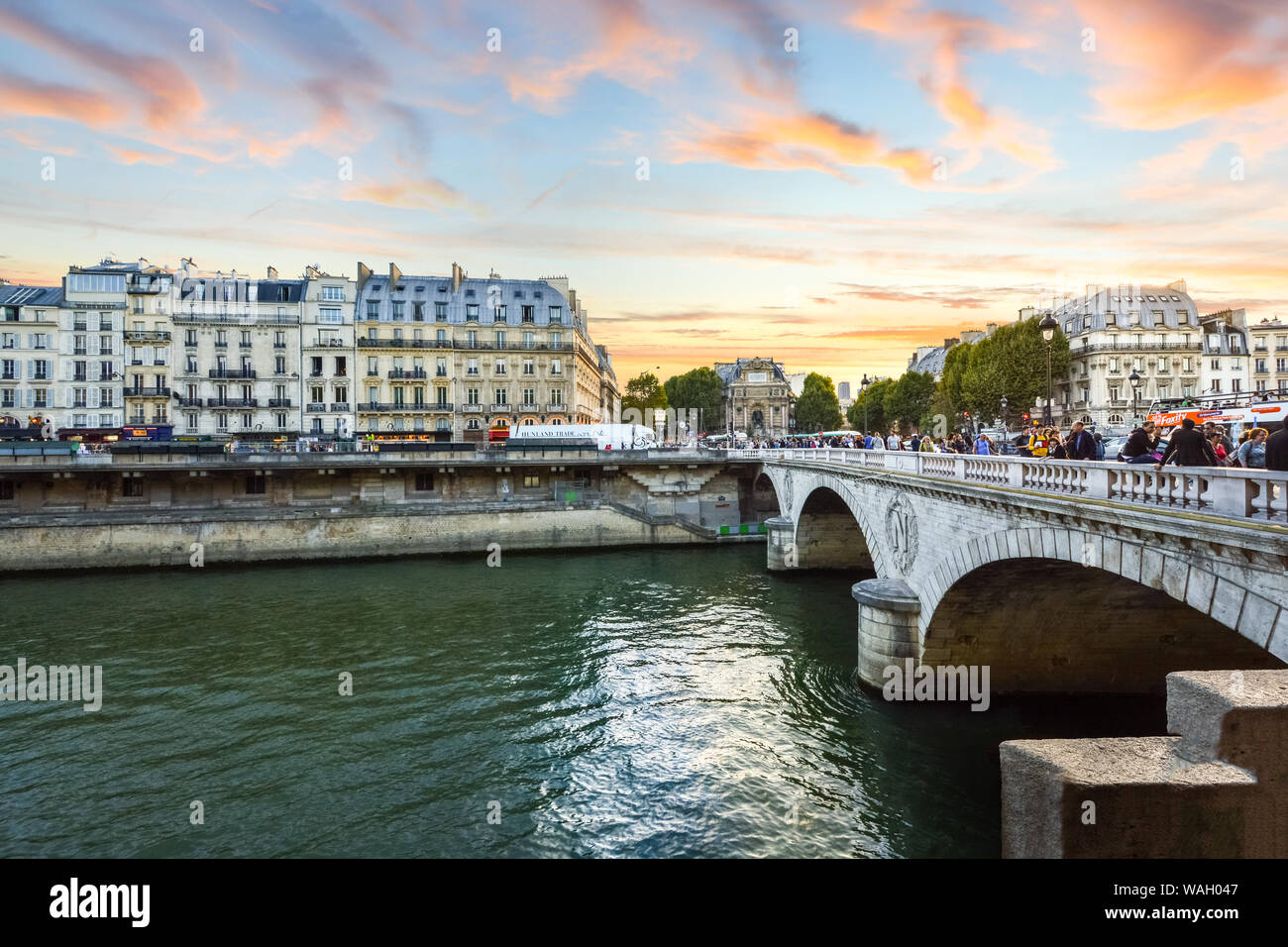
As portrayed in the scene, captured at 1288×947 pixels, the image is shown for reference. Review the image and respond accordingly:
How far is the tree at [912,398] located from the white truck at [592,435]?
Result: 54181mm

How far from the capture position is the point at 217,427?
59.6 meters

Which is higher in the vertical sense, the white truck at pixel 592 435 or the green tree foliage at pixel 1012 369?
the green tree foliage at pixel 1012 369

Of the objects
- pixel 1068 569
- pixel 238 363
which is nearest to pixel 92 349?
pixel 238 363

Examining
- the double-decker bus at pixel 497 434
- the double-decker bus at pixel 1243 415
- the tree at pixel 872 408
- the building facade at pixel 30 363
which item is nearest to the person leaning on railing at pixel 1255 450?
the double-decker bus at pixel 1243 415

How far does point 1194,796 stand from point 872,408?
349 feet

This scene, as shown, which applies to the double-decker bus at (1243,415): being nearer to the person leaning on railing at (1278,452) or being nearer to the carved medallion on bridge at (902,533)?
the carved medallion on bridge at (902,533)

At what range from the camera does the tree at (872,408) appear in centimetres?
10381

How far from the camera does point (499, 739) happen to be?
1498 cm

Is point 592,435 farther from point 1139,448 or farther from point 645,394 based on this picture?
point 645,394

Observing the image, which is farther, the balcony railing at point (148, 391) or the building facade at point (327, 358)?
the building facade at point (327, 358)

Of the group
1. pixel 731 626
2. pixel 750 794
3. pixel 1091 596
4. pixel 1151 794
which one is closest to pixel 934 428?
pixel 731 626
